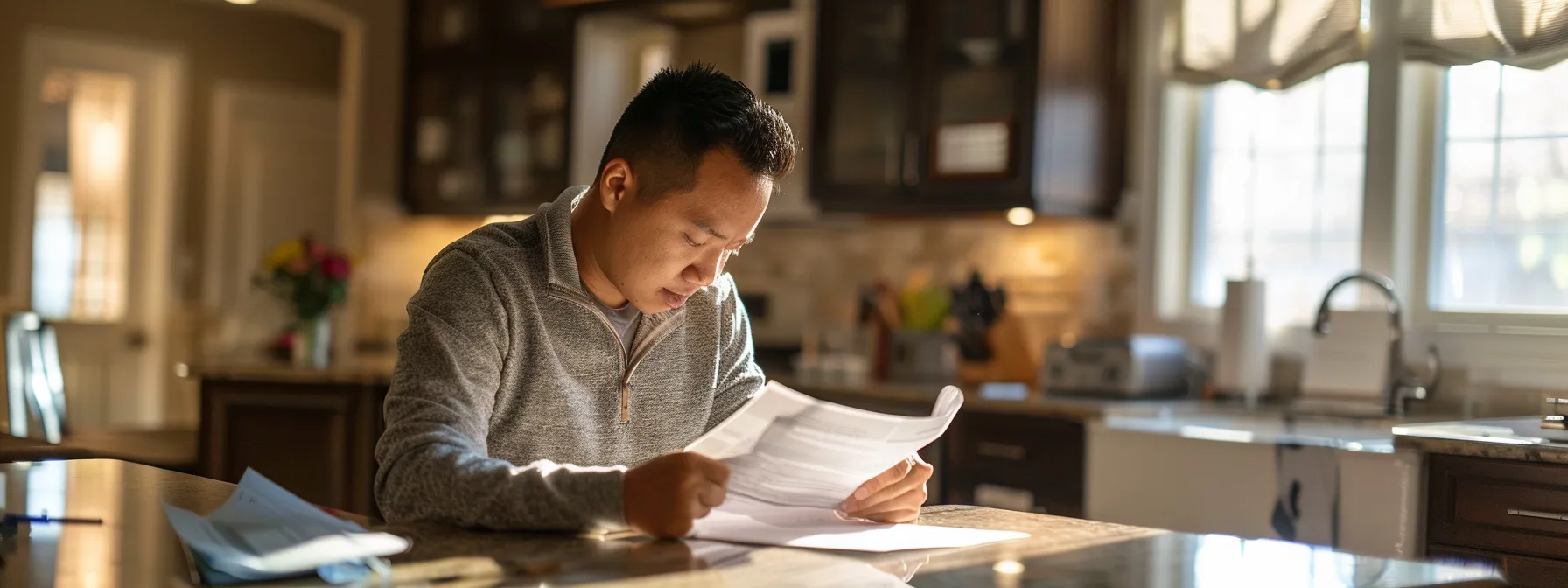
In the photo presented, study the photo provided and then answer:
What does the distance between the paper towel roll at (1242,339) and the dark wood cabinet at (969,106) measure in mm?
550

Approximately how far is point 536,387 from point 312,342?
332 cm

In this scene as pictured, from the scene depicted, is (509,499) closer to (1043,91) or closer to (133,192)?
(1043,91)

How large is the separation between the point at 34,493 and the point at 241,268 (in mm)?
5542

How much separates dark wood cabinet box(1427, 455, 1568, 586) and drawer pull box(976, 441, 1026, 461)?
1023mm

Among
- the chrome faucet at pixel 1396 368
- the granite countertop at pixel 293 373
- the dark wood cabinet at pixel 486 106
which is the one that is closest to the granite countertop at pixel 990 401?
the chrome faucet at pixel 1396 368

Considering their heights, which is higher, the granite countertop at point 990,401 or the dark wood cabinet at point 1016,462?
the granite countertop at point 990,401

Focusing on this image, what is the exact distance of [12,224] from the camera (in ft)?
19.6

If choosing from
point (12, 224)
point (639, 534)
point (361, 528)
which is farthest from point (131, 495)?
point (12, 224)

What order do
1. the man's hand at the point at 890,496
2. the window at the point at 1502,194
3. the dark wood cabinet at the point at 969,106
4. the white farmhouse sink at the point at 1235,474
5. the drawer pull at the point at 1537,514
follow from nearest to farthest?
the man's hand at the point at 890,496
the drawer pull at the point at 1537,514
the white farmhouse sink at the point at 1235,474
the window at the point at 1502,194
the dark wood cabinet at the point at 969,106

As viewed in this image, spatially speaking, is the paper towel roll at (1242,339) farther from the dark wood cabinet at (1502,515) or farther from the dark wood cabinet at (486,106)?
the dark wood cabinet at (486,106)

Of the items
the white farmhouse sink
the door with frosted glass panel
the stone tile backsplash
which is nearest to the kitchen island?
the white farmhouse sink

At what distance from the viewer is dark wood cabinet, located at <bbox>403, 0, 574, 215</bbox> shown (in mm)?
5156

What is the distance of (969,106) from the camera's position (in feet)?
13.2

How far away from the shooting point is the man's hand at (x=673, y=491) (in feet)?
4.60
